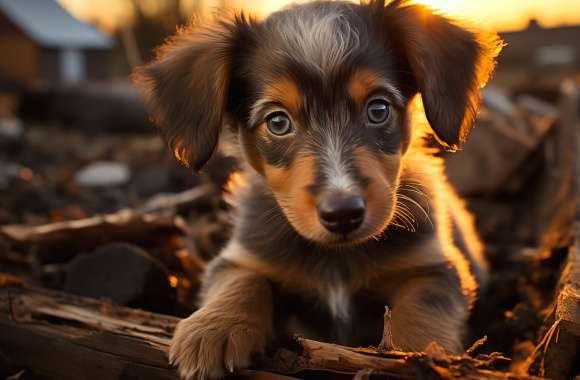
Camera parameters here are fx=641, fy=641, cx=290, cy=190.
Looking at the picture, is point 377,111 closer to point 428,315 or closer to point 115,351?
point 428,315

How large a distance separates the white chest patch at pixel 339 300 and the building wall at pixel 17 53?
44.3ft

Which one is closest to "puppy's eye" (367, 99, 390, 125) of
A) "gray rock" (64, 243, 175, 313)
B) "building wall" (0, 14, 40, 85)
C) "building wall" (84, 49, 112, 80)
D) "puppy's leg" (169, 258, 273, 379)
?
"puppy's leg" (169, 258, 273, 379)

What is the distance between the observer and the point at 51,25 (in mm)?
15648

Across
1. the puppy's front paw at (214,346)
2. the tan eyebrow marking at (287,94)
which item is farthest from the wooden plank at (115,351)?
the tan eyebrow marking at (287,94)

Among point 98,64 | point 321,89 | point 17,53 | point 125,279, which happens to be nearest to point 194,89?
point 321,89

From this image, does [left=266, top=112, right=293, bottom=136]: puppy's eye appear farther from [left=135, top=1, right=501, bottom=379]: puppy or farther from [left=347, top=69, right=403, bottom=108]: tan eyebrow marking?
[left=347, top=69, right=403, bottom=108]: tan eyebrow marking

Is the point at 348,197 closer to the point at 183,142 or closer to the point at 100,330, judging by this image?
the point at 183,142

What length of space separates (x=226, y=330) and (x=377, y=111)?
1087 mm

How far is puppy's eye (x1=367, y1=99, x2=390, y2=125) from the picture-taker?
8.73ft

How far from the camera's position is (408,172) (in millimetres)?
3086

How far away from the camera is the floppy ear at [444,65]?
2.68 meters

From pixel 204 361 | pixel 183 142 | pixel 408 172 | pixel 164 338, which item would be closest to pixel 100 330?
pixel 164 338

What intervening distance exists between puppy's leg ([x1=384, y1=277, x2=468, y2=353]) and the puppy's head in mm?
395

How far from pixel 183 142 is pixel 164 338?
2.77 feet
